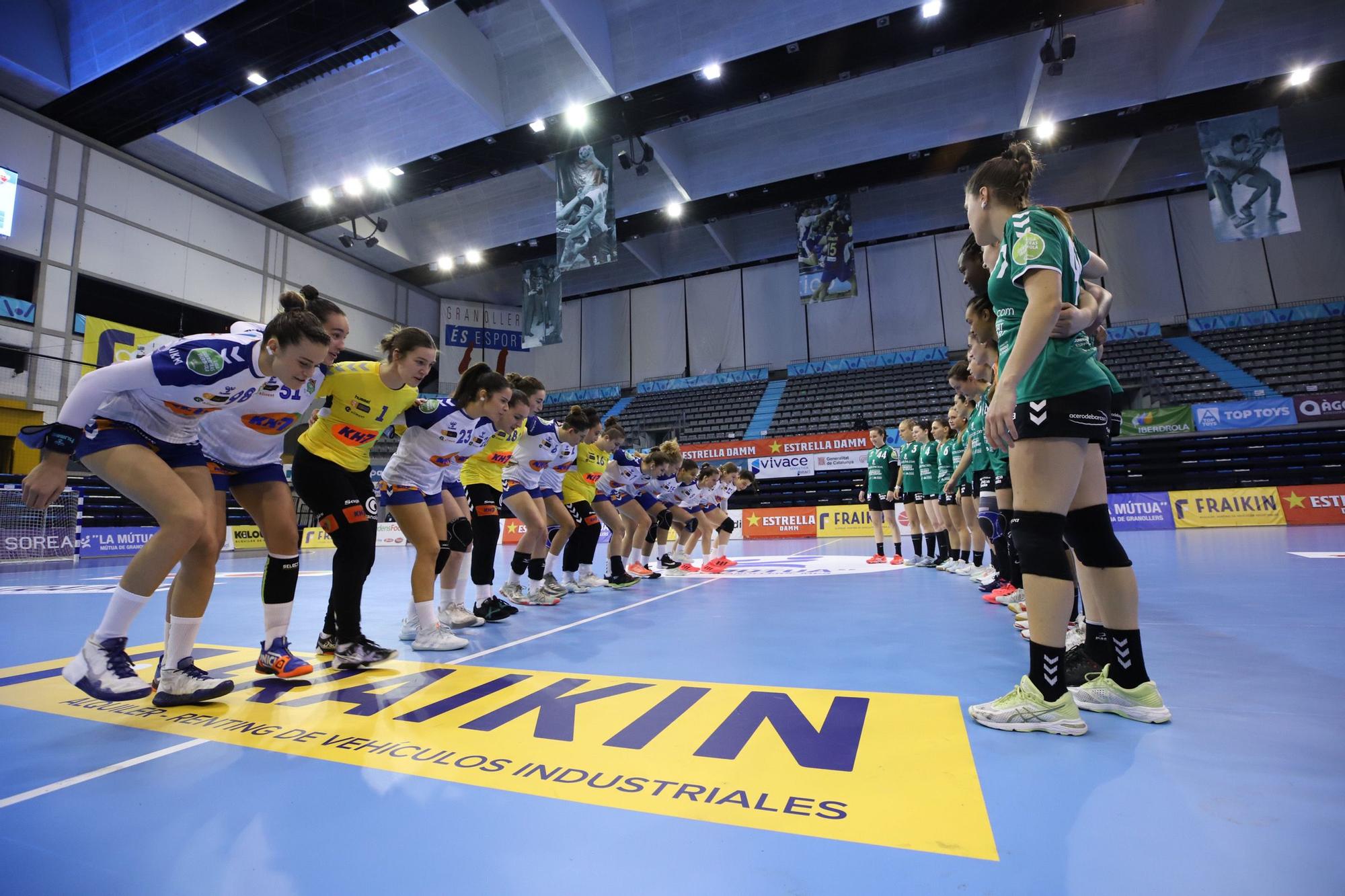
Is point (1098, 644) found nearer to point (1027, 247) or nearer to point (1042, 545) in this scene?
point (1042, 545)

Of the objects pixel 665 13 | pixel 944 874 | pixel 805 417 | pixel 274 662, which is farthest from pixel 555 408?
pixel 944 874

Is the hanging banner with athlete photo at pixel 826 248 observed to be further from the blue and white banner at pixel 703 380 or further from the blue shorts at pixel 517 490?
the blue shorts at pixel 517 490

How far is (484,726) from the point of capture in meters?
1.93

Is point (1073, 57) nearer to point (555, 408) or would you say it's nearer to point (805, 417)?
point (805, 417)

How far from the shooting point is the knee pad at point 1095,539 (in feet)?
6.43

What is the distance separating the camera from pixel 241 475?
2756 millimetres

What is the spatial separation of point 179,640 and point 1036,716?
119 inches

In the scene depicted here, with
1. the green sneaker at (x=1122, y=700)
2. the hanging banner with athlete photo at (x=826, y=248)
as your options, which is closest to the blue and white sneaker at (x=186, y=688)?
the green sneaker at (x=1122, y=700)

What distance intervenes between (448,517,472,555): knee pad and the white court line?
6.30 feet

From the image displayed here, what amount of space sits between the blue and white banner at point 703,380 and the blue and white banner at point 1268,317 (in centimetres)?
1464

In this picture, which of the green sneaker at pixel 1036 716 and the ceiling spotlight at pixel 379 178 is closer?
the green sneaker at pixel 1036 716

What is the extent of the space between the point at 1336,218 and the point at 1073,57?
1375cm

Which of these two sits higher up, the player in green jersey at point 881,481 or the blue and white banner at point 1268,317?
the blue and white banner at point 1268,317

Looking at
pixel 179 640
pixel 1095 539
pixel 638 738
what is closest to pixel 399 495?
pixel 179 640
